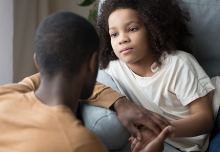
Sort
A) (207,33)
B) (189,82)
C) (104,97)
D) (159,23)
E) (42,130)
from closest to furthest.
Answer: (42,130) < (104,97) < (189,82) < (159,23) < (207,33)

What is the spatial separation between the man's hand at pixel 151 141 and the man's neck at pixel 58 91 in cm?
30

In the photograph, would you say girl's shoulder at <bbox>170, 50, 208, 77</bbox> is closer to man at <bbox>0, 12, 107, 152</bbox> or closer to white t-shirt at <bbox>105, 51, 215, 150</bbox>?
white t-shirt at <bbox>105, 51, 215, 150</bbox>

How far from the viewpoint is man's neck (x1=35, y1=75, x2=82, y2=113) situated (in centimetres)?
76

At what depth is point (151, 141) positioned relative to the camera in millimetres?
994

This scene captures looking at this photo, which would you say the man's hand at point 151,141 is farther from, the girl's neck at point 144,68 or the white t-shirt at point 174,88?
the girl's neck at point 144,68

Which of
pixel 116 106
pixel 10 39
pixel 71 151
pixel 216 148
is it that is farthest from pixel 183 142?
pixel 10 39

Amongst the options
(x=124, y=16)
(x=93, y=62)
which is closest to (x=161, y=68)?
(x=124, y=16)

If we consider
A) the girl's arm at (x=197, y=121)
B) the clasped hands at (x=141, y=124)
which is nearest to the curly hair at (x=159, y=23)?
the girl's arm at (x=197, y=121)

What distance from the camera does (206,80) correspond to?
1229 millimetres

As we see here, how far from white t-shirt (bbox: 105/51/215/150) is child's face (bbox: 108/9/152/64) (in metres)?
0.09

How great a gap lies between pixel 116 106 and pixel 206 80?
37cm

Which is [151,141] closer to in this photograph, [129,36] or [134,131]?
[134,131]

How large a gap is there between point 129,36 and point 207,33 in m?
0.38

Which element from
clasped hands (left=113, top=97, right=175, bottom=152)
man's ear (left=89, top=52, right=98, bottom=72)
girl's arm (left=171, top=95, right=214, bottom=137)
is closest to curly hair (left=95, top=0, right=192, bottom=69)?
girl's arm (left=171, top=95, right=214, bottom=137)
